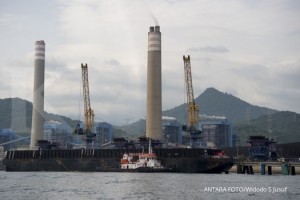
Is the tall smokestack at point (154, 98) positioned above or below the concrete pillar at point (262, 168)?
above

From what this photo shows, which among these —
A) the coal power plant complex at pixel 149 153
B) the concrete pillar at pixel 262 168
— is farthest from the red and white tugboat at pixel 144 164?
the concrete pillar at pixel 262 168

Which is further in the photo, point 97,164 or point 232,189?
point 97,164

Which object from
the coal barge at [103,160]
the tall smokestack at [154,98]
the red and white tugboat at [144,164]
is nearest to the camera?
the red and white tugboat at [144,164]

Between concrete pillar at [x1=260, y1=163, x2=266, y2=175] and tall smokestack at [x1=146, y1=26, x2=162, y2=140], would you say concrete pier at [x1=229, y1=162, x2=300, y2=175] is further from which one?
tall smokestack at [x1=146, y1=26, x2=162, y2=140]

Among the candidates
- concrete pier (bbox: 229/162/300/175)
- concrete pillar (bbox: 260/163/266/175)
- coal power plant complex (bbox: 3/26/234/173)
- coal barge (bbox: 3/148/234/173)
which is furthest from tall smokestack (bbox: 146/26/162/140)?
concrete pillar (bbox: 260/163/266/175)

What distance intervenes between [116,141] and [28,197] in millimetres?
107492

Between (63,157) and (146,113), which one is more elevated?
(146,113)

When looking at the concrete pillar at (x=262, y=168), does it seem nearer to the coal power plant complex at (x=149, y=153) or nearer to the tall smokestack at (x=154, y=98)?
the coal power plant complex at (x=149, y=153)

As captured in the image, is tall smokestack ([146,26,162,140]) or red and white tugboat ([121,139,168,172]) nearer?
red and white tugboat ([121,139,168,172])

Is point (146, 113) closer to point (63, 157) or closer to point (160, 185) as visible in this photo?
point (63, 157)

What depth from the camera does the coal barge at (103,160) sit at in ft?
509

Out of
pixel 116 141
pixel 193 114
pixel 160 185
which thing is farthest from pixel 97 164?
pixel 160 185

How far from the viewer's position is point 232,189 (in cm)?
8644

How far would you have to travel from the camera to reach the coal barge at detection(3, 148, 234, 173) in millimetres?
155125
